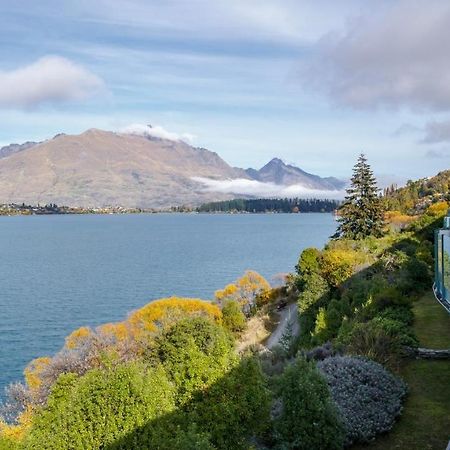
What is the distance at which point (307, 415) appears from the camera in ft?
32.7

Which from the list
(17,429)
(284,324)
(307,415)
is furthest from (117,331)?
(307,415)

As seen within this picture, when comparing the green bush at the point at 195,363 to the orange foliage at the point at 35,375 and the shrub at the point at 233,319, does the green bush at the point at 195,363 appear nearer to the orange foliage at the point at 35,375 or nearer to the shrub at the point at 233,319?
the orange foliage at the point at 35,375

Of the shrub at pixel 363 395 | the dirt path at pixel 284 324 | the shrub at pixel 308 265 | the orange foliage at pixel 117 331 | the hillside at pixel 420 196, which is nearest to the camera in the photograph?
the shrub at pixel 363 395

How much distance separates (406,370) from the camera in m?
14.3

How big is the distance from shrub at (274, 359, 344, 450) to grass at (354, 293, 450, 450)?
1.36m

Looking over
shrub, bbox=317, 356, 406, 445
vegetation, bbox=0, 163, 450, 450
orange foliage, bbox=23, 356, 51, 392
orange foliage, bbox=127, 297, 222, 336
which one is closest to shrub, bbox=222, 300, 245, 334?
orange foliage, bbox=127, 297, 222, 336

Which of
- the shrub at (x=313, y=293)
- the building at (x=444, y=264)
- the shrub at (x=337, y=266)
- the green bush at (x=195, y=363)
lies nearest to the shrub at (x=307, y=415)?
the green bush at (x=195, y=363)

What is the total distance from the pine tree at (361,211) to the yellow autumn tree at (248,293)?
365 inches

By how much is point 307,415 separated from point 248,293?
38.3m

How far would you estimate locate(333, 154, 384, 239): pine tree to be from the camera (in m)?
51.3

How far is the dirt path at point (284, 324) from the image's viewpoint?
34.9 meters

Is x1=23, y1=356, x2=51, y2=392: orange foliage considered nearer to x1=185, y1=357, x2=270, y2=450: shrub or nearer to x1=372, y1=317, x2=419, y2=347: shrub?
x1=372, y1=317, x2=419, y2=347: shrub

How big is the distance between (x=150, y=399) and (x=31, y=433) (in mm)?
2011

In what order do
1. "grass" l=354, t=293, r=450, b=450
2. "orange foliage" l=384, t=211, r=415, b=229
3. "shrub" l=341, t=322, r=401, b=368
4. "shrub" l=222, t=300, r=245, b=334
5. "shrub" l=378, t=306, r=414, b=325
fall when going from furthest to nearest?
"orange foliage" l=384, t=211, r=415, b=229, "shrub" l=222, t=300, r=245, b=334, "shrub" l=378, t=306, r=414, b=325, "shrub" l=341, t=322, r=401, b=368, "grass" l=354, t=293, r=450, b=450
